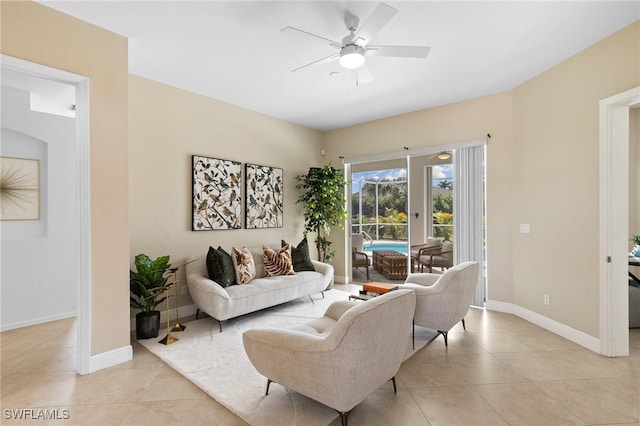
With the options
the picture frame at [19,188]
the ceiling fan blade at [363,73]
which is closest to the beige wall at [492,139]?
the ceiling fan blade at [363,73]

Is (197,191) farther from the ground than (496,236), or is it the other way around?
(197,191)

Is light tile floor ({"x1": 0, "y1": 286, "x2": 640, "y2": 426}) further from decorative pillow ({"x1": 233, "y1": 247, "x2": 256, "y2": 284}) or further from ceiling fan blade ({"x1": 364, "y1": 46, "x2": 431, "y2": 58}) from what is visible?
ceiling fan blade ({"x1": 364, "y1": 46, "x2": 431, "y2": 58})

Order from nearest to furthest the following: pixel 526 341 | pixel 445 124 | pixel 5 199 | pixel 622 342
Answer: pixel 622 342 → pixel 526 341 → pixel 5 199 → pixel 445 124

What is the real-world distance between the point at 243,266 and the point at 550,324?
147 inches

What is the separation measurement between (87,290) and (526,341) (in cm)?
427

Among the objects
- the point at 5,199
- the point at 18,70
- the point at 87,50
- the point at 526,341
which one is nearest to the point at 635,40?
the point at 526,341

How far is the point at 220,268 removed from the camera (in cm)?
383

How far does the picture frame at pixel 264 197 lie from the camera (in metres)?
4.91

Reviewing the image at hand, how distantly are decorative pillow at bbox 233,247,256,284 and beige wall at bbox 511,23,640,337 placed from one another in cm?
354

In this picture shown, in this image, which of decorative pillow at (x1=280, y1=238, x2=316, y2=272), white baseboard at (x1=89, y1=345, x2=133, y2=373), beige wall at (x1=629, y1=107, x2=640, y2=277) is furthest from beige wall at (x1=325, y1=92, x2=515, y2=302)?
white baseboard at (x1=89, y1=345, x2=133, y2=373)

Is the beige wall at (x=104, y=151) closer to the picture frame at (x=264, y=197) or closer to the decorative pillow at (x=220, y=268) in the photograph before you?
the decorative pillow at (x=220, y=268)

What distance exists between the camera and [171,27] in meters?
2.74

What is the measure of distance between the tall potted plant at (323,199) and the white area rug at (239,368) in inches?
65.9

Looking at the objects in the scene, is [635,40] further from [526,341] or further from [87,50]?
[87,50]
